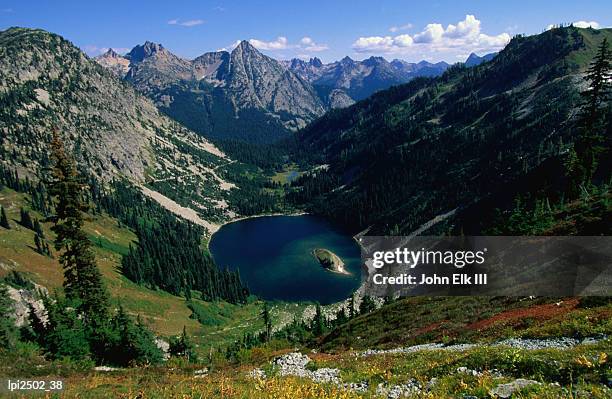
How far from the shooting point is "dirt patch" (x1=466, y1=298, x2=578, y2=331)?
3022 centimetres

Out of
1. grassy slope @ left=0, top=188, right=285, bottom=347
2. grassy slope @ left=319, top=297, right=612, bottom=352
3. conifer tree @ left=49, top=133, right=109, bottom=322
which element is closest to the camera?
grassy slope @ left=319, top=297, right=612, bottom=352

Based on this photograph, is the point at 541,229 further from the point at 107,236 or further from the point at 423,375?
the point at 107,236

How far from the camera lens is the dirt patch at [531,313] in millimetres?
30219

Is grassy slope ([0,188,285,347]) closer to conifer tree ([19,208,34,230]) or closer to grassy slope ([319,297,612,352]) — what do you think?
conifer tree ([19,208,34,230])

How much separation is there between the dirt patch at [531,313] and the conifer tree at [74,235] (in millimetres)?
41003

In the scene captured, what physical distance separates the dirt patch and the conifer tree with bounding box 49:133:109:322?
4100 centimetres

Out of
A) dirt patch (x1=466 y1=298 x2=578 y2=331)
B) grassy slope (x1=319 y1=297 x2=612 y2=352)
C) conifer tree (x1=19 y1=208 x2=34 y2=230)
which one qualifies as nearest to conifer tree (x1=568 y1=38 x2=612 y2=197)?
grassy slope (x1=319 y1=297 x2=612 y2=352)

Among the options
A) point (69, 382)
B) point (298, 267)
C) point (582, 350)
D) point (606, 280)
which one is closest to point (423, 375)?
point (582, 350)

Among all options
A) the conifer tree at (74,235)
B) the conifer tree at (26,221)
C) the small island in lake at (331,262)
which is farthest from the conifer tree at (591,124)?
the conifer tree at (26,221)

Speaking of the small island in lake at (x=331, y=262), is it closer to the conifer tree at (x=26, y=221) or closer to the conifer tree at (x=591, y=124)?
the conifer tree at (x=591, y=124)

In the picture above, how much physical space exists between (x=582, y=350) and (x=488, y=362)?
396 centimetres

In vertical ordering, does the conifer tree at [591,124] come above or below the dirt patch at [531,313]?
above

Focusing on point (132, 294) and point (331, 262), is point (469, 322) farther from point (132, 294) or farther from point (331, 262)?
point (331, 262)

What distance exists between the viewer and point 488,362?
17938mm
